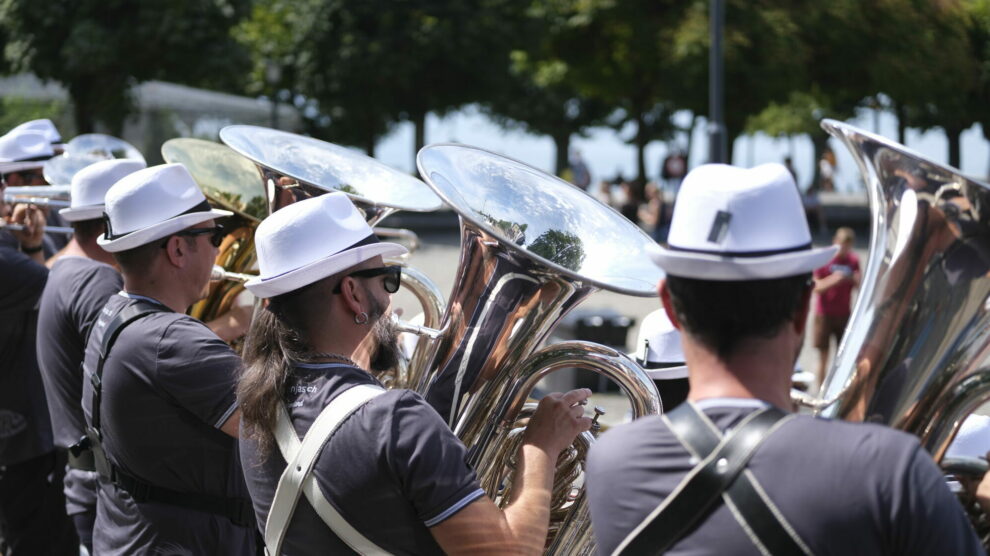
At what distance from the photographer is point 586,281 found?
2258 mm

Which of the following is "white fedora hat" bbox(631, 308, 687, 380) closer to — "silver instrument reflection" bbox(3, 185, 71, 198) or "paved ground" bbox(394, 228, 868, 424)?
"paved ground" bbox(394, 228, 868, 424)

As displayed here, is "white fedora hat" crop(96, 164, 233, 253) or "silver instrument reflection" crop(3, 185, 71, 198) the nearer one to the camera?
"white fedora hat" crop(96, 164, 233, 253)

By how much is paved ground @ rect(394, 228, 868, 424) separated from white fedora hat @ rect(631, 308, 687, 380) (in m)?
1.04

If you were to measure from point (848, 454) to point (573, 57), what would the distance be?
26.0 m

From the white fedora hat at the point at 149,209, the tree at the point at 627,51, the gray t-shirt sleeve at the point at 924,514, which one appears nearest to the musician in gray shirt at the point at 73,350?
the white fedora hat at the point at 149,209

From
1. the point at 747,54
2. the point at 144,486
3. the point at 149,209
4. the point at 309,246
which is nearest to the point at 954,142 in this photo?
the point at 747,54

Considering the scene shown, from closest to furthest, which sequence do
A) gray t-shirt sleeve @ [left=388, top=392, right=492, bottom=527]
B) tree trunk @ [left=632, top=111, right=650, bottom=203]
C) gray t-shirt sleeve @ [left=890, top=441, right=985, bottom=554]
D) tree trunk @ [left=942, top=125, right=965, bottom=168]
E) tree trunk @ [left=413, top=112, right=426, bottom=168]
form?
gray t-shirt sleeve @ [left=890, top=441, right=985, bottom=554] → gray t-shirt sleeve @ [left=388, top=392, right=492, bottom=527] → tree trunk @ [left=413, top=112, right=426, bottom=168] → tree trunk @ [left=632, top=111, right=650, bottom=203] → tree trunk @ [left=942, top=125, right=965, bottom=168]

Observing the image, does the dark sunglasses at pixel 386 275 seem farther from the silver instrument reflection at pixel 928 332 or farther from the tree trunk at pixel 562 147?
the tree trunk at pixel 562 147

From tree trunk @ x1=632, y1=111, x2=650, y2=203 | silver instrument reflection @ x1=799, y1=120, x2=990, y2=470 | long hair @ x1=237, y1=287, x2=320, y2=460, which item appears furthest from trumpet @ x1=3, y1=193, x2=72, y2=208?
tree trunk @ x1=632, y1=111, x2=650, y2=203

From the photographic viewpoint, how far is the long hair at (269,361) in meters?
2.07

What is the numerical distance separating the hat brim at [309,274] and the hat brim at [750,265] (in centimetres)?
81

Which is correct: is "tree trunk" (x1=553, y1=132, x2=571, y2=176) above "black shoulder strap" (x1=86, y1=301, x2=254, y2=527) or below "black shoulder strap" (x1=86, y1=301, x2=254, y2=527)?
below

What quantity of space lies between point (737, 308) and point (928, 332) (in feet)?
1.36

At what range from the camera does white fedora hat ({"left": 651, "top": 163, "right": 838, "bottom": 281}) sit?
4.84 ft
